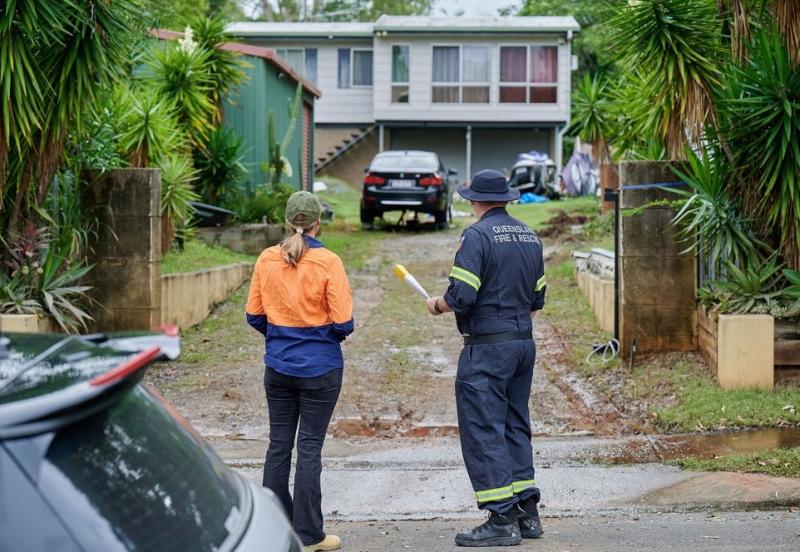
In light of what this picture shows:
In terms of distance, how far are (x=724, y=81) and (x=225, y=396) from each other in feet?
16.7

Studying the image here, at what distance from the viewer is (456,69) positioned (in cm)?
3256

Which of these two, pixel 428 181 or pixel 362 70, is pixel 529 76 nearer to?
pixel 362 70

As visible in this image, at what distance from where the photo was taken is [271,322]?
18.5ft

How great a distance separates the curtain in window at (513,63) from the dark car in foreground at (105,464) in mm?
30504

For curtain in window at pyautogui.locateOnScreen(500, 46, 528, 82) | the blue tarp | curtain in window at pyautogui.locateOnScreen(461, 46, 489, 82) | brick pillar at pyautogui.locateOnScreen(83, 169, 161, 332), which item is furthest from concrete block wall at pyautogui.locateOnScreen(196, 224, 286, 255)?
curtain in window at pyautogui.locateOnScreen(500, 46, 528, 82)

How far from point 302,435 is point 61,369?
3.24 m

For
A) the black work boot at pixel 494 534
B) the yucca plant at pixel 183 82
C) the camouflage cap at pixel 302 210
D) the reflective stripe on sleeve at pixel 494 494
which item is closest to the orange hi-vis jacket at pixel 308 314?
the camouflage cap at pixel 302 210

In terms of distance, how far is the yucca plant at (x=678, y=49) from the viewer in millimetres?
9711

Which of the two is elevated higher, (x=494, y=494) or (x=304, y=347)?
(x=304, y=347)

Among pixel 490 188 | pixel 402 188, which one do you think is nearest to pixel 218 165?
pixel 402 188

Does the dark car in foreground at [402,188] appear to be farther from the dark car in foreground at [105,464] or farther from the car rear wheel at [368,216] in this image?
the dark car in foreground at [105,464]

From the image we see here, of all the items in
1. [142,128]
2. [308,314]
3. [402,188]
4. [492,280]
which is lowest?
[308,314]

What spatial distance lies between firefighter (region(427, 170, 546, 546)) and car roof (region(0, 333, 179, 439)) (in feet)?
10.3

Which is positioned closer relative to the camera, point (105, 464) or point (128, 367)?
point (105, 464)
